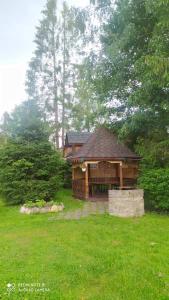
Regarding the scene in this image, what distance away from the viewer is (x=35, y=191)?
14.4 m

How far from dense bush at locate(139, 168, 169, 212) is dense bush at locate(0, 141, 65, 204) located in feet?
15.8

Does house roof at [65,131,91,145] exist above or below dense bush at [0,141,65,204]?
above

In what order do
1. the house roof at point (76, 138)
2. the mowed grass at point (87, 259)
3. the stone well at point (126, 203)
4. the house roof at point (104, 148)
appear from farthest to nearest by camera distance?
the house roof at point (76, 138), the house roof at point (104, 148), the stone well at point (126, 203), the mowed grass at point (87, 259)

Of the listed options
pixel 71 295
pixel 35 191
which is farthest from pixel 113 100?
pixel 71 295

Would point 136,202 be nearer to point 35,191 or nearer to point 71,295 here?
point 35,191

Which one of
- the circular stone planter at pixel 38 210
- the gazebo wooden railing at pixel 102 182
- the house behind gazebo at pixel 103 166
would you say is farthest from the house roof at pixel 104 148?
the circular stone planter at pixel 38 210

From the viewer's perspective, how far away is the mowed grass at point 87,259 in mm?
4684

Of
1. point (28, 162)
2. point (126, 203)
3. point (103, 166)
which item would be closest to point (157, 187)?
point (126, 203)

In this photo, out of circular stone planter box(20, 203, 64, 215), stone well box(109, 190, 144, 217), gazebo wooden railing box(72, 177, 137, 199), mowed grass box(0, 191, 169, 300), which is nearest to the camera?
mowed grass box(0, 191, 169, 300)

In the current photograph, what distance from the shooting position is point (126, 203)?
1136 centimetres

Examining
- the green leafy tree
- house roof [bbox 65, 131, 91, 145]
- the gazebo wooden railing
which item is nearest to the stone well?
the green leafy tree

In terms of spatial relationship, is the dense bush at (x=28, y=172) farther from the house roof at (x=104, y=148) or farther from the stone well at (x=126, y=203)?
the stone well at (x=126, y=203)

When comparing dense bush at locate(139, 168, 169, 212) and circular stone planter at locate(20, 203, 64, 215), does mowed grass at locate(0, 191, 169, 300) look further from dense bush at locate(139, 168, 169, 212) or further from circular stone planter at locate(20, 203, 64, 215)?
circular stone planter at locate(20, 203, 64, 215)

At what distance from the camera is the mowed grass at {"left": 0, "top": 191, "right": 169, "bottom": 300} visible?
4684 millimetres
